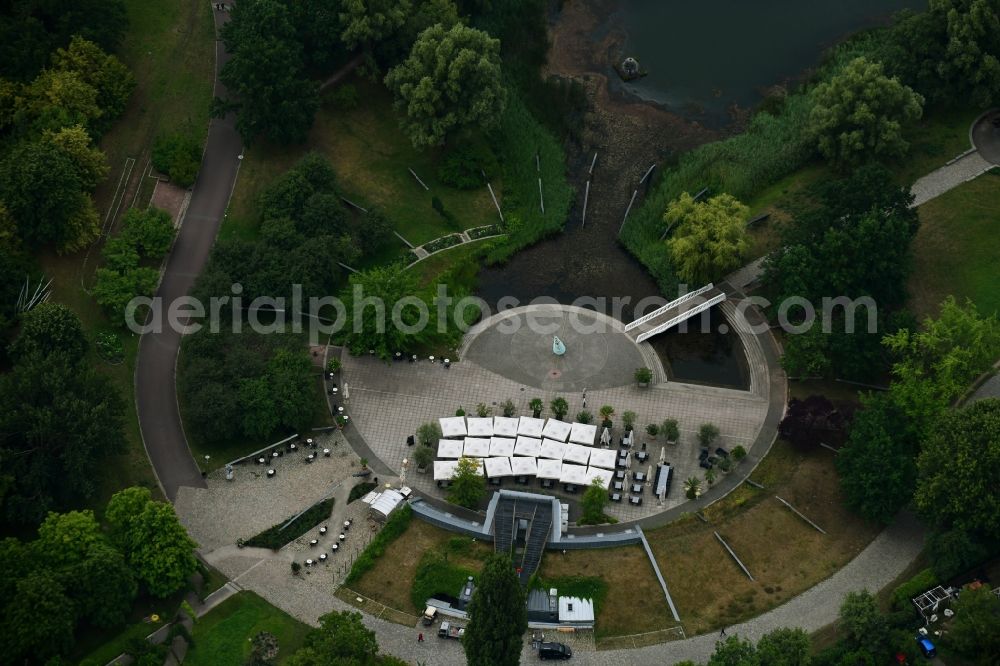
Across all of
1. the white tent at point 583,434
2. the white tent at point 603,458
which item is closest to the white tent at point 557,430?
the white tent at point 583,434

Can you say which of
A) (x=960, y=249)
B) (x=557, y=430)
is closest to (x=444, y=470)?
(x=557, y=430)

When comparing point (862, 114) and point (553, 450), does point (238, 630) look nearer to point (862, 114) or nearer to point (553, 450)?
point (553, 450)

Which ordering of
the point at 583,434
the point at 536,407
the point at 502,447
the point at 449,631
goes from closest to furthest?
1. the point at 449,631
2. the point at 502,447
3. the point at 583,434
4. the point at 536,407

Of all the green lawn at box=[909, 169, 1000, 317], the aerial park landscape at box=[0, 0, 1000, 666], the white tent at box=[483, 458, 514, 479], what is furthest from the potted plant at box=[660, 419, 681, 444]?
the green lawn at box=[909, 169, 1000, 317]

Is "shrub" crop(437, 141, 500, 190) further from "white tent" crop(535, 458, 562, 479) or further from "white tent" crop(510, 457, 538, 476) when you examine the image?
"white tent" crop(535, 458, 562, 479)

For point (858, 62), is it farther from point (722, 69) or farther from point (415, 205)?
point (415, 205)

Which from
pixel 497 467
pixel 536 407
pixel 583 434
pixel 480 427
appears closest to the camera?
pixel 497 467

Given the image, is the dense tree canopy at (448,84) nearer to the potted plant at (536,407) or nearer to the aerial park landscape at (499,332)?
→ the aerial park landscape at (499,332)
